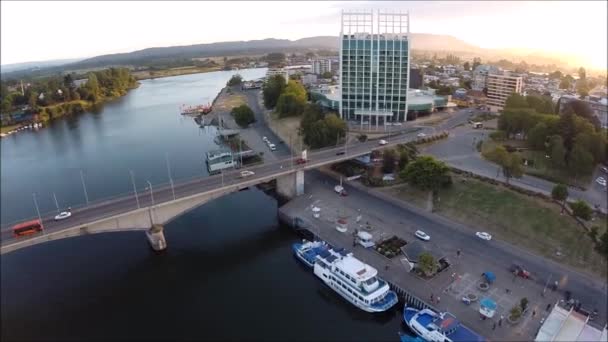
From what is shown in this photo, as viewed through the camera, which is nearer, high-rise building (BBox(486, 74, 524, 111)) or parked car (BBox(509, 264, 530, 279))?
parked car (BBox(509, 264, 530, 279))

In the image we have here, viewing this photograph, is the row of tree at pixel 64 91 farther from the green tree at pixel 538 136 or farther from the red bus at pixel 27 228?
the green tree at pixel 538 136

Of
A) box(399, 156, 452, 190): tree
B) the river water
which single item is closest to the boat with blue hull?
the river water

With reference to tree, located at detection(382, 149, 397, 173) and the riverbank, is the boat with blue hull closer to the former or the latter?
tree, located at detection(382, 149, 397, 173)

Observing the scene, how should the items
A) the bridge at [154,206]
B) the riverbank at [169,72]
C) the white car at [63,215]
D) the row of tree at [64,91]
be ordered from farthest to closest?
the riverbank at [169,72], the row of tree at [64,91], the white car at [63,215], the bridge at [154,206]

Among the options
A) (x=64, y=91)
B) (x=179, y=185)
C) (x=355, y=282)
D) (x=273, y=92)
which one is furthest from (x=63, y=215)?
(x=64, y=91)

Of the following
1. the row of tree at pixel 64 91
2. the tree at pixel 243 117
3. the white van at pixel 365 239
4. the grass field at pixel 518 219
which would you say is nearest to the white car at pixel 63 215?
the white van at pixel 365 239

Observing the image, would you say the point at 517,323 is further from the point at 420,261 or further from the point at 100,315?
the point at 100,315

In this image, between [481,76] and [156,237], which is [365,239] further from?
[481,76]

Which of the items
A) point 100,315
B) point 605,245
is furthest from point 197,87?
point 605,245
